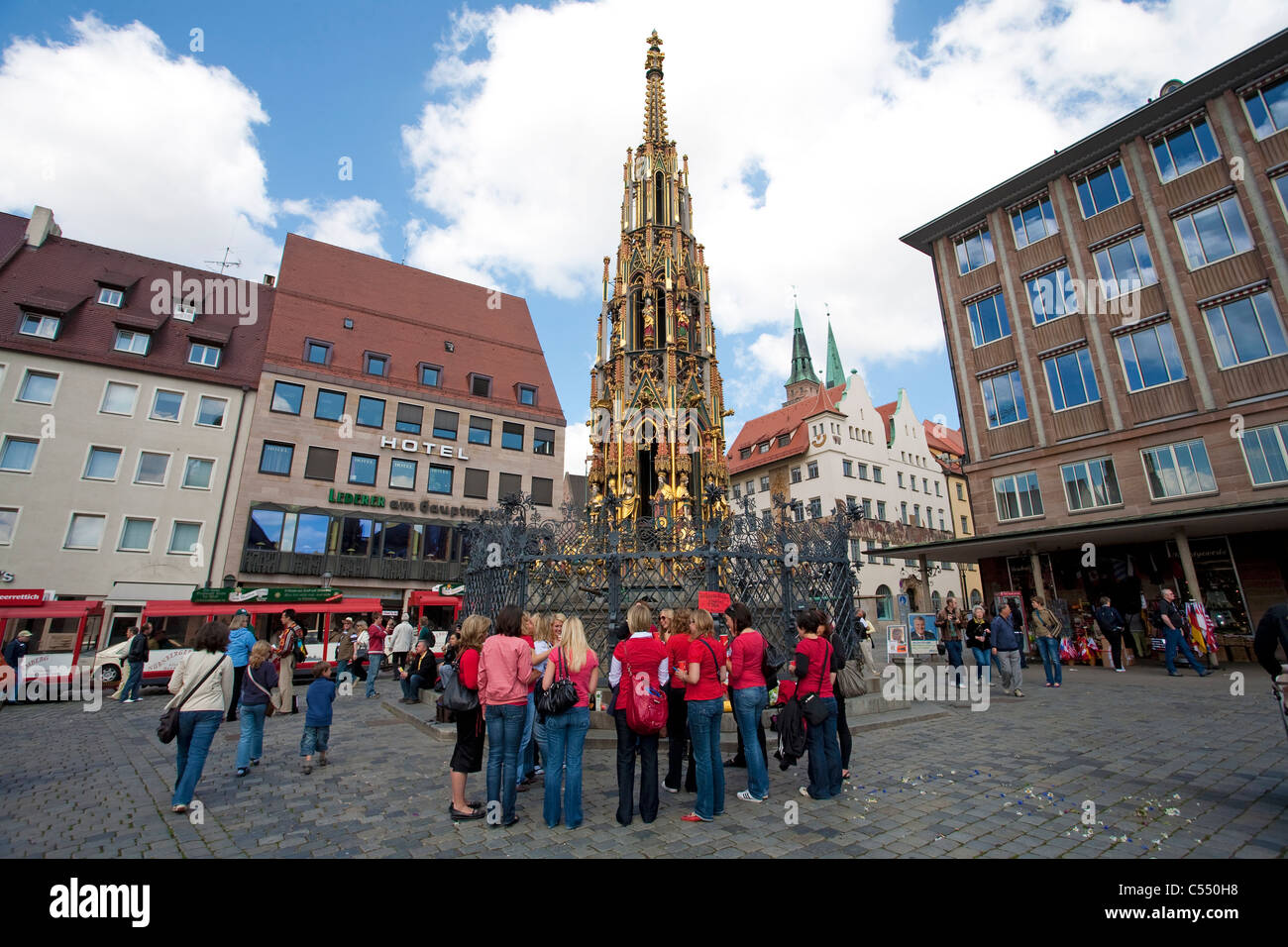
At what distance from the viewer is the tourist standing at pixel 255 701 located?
6.88 meters

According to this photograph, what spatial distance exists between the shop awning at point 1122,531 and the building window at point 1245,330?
5666 mm

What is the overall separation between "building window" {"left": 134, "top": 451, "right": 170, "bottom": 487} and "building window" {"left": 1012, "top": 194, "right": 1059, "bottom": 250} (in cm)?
3846

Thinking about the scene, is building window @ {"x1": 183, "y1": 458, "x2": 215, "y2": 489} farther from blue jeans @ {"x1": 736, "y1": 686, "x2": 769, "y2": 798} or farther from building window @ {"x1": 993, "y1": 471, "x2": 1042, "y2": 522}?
building window @ {"x1": 993, "y1": 471, "x2": 1042, "y2": 522}

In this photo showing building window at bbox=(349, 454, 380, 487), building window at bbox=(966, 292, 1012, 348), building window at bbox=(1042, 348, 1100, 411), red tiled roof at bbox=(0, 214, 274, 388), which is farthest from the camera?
building window at bbox=(349, 454, 380, 487)

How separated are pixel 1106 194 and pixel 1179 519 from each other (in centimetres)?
1447

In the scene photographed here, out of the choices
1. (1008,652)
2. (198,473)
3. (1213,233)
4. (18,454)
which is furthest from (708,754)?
(18,454)

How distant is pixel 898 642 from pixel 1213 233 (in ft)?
58.3

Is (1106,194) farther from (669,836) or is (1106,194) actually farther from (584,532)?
(669,836)

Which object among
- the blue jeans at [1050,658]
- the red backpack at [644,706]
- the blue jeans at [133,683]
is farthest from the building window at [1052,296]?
the blue jeans at [133,683]

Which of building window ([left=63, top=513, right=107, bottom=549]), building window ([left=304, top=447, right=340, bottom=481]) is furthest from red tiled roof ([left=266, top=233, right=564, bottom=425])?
building window ([left=63, top=513, right=107, bottom=549])

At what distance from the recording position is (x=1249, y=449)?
18.1m

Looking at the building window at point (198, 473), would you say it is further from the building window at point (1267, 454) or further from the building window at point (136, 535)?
the building window at point (1267, 454)

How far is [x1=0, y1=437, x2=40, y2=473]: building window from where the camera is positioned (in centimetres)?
2361

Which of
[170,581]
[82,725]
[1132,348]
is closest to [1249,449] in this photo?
[1132,348]
